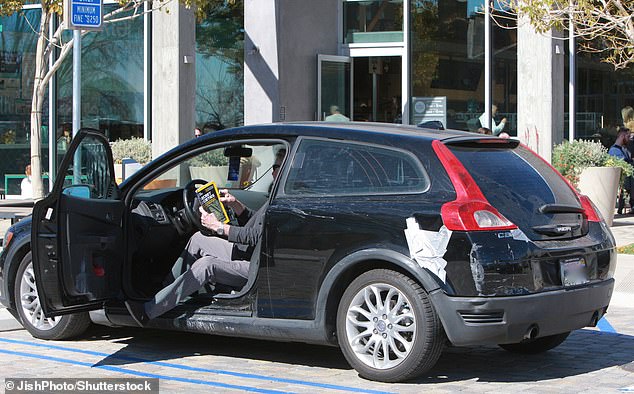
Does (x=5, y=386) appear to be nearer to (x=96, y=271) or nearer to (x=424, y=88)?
(x=96, y=271)

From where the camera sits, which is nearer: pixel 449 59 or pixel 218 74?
pixel 449 59

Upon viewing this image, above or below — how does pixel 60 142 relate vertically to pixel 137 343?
above

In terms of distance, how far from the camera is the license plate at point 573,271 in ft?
21.7

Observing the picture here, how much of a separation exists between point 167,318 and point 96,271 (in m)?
0.60

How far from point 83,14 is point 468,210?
215 inches

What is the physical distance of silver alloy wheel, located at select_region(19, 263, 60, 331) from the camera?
8.01m

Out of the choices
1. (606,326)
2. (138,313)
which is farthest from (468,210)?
(606,326)

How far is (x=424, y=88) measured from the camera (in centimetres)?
2239

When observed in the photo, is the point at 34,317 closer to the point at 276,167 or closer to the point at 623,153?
the point at 276,167

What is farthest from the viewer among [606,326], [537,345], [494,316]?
[606,326]

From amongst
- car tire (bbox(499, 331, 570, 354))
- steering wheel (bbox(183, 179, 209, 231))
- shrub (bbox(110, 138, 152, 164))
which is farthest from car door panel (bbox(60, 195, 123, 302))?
shrub (bbox(110, 138, 152, 164))

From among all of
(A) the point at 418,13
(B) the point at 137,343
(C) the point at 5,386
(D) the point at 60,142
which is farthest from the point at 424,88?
(C) the point at 5,386

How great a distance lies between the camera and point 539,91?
1925 centimetres

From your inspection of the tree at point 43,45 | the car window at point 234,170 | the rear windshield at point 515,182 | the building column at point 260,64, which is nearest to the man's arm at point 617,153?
the building column at point 260,64
